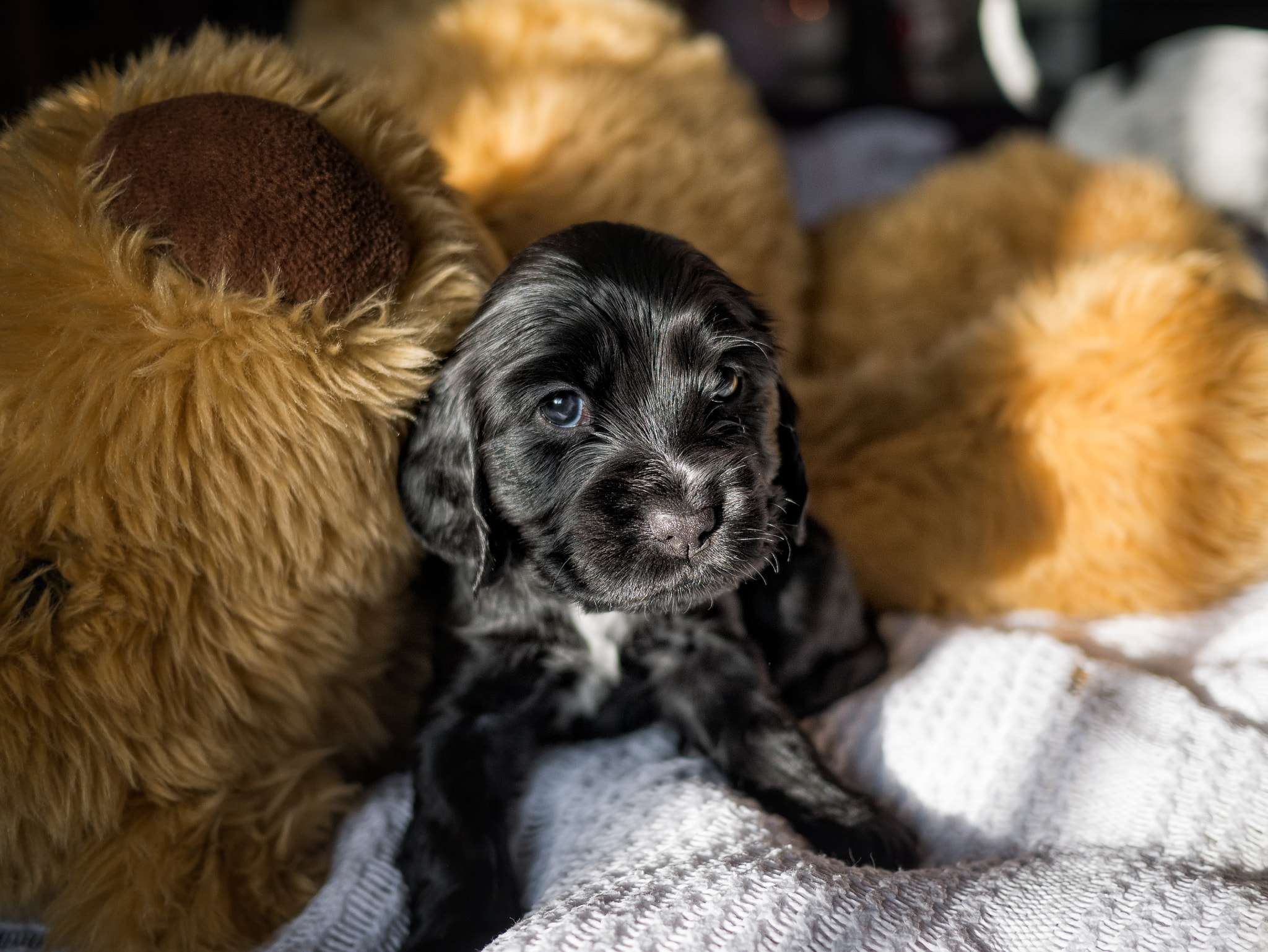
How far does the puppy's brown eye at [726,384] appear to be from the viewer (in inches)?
49.2

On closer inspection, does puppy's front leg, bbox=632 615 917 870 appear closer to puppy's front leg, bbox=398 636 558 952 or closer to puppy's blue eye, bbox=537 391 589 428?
puppy's front leg, bbox=398 636 558 952

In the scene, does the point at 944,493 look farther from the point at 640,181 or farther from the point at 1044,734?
the point at 640,181

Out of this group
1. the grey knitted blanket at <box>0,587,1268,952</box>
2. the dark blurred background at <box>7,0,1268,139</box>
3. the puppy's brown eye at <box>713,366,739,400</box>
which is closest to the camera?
the grey knitted blanket at <box>0,587,1268,952</box>

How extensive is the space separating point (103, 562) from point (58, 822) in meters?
0.32

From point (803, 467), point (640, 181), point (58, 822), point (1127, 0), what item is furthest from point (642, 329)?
point (1127, 0)

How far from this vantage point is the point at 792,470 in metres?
1.40

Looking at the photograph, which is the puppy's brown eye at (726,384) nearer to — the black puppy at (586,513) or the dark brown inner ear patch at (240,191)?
the black puppy at (586,513)

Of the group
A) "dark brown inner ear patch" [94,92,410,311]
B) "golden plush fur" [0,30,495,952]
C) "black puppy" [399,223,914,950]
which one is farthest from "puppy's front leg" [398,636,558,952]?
"dark brown inner ear patch" [94,92,410,311]

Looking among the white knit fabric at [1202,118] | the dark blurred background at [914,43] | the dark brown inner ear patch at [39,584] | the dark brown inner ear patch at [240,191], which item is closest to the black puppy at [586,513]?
the dark brown inner ear patch at [240,191]

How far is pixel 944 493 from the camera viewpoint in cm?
171

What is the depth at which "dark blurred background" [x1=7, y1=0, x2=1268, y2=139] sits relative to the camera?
375 cm

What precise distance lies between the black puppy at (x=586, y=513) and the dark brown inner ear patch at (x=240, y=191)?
0.22 metres

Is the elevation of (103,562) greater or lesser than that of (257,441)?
lesser

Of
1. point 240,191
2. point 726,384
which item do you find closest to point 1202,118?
point 726,384
